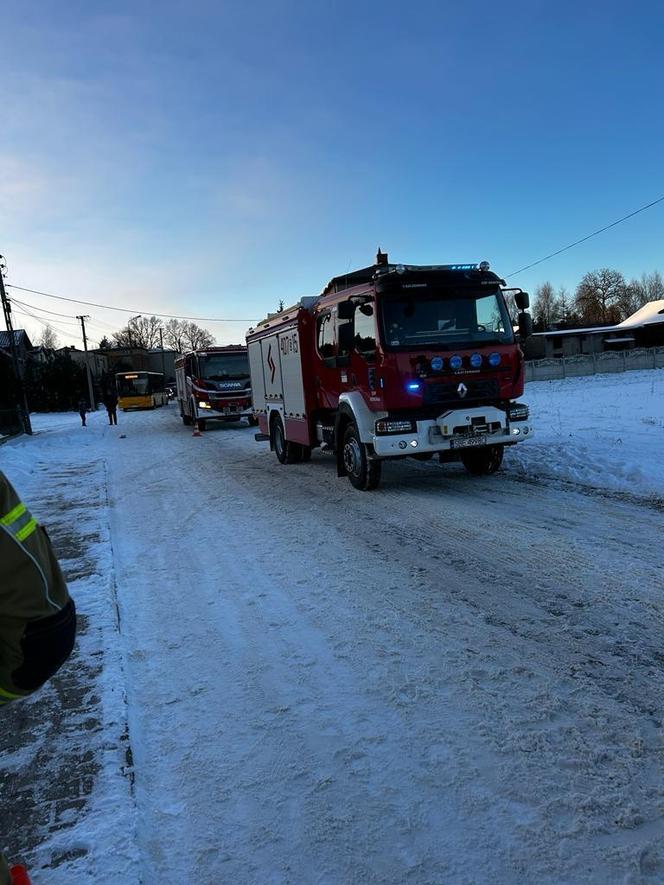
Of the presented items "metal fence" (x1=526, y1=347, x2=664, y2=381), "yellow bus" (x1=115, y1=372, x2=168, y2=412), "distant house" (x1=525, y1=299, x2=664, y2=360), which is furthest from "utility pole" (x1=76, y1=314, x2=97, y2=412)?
"distant house" (x1=525, y1=299, x2=664, y2=360)

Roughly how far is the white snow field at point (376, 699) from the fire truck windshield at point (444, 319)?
7.90ft

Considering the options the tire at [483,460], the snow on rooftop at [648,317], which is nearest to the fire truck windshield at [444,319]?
the tire at [483,460]

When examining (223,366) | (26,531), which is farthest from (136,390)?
(26,531)

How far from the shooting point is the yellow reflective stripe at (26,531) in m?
1.43

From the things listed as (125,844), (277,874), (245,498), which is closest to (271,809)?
(277,874)

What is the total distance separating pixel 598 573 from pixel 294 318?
7.28m

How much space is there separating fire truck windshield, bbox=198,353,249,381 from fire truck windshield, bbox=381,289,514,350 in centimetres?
1437

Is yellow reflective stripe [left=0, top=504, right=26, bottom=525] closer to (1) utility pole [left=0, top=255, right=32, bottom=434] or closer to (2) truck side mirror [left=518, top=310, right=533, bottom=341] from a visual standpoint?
(2) truck side mirror [left=518, top=310, right=533, bottom=341]

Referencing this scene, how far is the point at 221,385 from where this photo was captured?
72.1 feet

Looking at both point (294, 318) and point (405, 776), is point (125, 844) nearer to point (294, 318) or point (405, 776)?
point (405, 776)

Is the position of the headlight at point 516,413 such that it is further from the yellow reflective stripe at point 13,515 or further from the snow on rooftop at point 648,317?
the snow on rooftop at point 648,317

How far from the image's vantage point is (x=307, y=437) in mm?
10883

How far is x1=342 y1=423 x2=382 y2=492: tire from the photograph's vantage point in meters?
8.73

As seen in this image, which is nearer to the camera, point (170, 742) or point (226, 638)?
point (170, 742)
